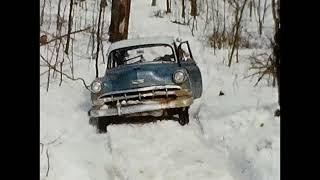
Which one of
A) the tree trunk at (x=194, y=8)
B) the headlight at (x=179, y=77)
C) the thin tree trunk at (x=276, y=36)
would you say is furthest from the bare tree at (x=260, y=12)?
the headlight at (x=179, y=77)

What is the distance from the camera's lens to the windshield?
105 inches

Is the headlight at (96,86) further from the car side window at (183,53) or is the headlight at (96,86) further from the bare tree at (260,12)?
the bare tree at (260,12)

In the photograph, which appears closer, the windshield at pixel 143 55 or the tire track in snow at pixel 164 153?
A: the tire track in snow at pixel 164 153

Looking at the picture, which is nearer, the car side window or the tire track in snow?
the tire track in snow

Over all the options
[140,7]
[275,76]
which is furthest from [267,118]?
[140,7]

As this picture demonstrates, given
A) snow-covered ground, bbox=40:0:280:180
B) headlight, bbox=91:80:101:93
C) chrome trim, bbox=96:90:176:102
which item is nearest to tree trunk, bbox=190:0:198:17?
snow-covered ground, bbox=40:0:280:180

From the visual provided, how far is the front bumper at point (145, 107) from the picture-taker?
259cm

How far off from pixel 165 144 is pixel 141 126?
0.36 feet

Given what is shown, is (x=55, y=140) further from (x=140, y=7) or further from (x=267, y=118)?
(x=267, y=118)

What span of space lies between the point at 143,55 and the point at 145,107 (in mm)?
212

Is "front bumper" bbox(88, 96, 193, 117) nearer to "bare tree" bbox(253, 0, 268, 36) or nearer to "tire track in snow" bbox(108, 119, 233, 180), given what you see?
"tire track in snow" bbox(108, 119, 233, 180)

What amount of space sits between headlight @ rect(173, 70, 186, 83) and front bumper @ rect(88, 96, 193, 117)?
64 millimetres

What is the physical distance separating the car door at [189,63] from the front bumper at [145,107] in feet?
0.25

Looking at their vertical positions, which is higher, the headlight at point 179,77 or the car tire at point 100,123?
the headlight at point 179,77
